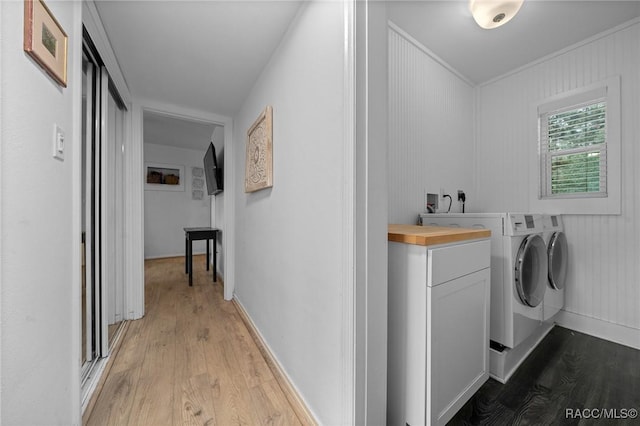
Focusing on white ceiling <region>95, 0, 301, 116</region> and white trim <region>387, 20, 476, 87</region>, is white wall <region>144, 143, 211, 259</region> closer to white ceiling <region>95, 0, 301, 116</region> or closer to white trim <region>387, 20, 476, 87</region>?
white ceiling <region>95, 0, 301, 116</region>

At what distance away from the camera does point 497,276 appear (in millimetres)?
1505

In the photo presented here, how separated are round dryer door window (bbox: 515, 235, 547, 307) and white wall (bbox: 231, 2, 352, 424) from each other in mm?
1269

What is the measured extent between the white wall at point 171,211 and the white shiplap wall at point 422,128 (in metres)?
4.66

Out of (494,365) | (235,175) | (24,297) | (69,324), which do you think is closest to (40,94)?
(24,297)

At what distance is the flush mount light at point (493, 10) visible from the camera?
1.45 metres

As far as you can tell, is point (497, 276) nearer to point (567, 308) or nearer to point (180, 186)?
point (567, 308)

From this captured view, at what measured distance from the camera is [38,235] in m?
0.78

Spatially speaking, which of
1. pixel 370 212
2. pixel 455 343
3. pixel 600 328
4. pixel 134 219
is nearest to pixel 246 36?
pixel 370 212

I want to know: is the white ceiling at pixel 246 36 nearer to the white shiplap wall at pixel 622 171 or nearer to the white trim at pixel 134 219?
the white shiplap wall at pixel 622 171

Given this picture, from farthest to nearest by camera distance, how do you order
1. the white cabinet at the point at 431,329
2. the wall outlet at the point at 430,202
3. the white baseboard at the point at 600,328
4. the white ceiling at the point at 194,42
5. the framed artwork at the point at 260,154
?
the wall outlet at the point at 430,202 < the white baseboard at the point at 600,328 < the framed artwork at the point at 260,154 < the white ceiling at the point at 194,42 < the white cabinet at the point at 431,329

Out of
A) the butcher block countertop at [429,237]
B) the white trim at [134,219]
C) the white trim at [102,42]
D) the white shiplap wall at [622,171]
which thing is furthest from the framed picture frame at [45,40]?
the white shiplap wall at [622,171]

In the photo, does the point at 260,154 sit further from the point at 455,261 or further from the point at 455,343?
the point at 455,343

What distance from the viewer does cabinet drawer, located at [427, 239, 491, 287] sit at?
0.97 meters

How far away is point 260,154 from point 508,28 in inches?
87.4
